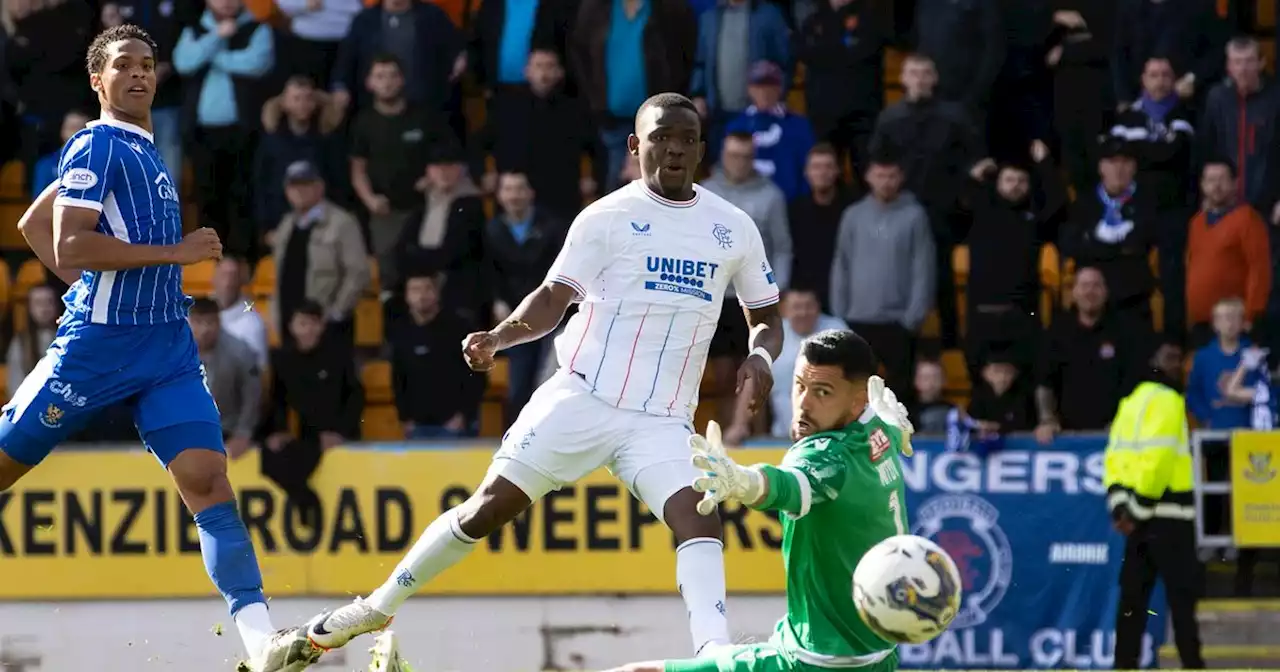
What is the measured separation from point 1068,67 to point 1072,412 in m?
2.79

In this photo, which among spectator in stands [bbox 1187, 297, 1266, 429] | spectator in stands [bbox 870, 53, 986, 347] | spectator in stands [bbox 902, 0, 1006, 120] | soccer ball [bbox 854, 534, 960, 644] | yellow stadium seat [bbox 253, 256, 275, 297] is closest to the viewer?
soccer ball [bbox 854, 534, 960, 644]

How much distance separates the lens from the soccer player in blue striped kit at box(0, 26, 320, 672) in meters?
7.57

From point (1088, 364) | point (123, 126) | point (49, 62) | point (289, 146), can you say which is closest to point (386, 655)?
point (123, 126)

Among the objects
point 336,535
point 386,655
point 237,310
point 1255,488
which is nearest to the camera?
point 386,655

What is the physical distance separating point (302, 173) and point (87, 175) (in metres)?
6.56

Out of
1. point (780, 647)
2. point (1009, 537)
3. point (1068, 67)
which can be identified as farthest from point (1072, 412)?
point (780, 647)

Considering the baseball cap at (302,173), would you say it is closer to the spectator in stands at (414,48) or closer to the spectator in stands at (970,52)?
the spectator in stands at (414,48)

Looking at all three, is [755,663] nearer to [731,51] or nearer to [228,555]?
[228,555]

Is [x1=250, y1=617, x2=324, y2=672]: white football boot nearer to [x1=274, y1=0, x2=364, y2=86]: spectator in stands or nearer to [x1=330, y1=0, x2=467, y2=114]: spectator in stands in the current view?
[x1=330, y1=0, x2=467, y2=114]: spectator in stands

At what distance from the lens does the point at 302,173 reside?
14062 millimetres

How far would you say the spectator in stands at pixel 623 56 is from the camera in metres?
14.3

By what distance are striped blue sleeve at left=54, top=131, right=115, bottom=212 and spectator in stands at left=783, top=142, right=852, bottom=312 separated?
6680 mm

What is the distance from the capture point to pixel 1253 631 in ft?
42.1

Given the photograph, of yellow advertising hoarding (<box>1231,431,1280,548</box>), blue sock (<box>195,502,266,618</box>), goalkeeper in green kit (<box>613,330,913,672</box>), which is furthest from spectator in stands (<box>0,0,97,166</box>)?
goalkeeper in green kit (<box>613,330,913,672</box>)
